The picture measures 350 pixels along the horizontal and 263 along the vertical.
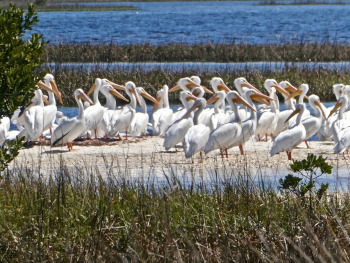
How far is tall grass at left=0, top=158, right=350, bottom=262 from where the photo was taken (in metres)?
4.33

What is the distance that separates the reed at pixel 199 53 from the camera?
27391 millimetres

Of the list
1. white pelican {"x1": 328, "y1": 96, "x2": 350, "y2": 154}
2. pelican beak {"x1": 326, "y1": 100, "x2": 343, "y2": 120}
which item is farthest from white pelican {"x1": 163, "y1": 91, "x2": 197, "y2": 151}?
pelican beak {"x1": 326, "y1": 100, "x2": 343, "y2": 120}

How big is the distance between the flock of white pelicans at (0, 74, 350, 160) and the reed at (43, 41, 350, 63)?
12759 millimetres

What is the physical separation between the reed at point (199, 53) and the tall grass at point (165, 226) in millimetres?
21685

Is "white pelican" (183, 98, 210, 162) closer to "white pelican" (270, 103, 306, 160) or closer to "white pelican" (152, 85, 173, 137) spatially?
"white pelican" (270, 103, 306, 160)

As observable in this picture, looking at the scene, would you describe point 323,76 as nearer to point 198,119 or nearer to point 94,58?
point 198,119

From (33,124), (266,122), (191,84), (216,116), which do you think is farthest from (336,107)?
(33,124)

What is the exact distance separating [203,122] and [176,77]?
6838mm

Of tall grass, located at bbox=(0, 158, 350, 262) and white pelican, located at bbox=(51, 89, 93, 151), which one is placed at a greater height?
tall grass, located at bbox=(0, 158, 350, 262)

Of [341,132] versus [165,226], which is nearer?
[165,226]

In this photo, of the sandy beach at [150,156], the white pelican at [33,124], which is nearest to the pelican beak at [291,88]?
the sandy beach at [150,156]

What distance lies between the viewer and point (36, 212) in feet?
16.4

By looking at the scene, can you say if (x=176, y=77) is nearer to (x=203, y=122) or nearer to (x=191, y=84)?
(x=191, y=84)

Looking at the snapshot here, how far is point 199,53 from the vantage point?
2880 centimetres
